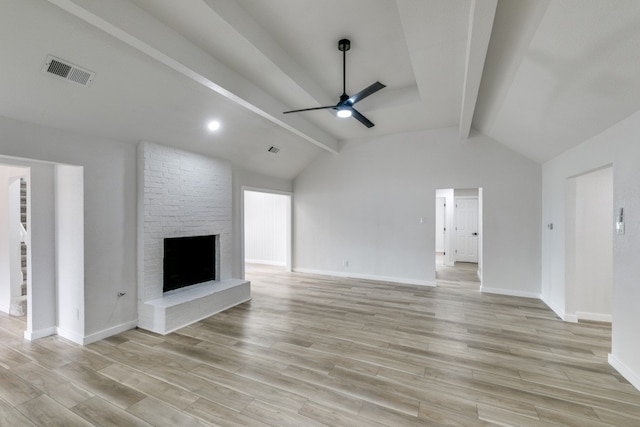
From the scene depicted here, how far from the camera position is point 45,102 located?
260 cm

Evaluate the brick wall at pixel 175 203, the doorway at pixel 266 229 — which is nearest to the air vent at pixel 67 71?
the brick wall at pixel 175 203

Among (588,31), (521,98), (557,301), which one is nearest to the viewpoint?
(588,31)

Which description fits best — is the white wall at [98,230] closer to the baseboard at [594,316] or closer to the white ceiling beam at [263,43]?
the white ceiling beam at [263,43]

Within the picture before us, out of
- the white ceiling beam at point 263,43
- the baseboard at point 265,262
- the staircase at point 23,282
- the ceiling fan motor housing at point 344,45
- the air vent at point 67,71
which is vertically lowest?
the baseboard at point 265,262

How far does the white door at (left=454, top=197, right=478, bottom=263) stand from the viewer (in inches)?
339

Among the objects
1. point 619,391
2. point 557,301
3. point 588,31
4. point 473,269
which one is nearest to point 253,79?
point 588,31

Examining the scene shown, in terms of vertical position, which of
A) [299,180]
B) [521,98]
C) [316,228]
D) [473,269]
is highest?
[521,98]

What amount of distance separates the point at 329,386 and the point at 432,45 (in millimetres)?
3340

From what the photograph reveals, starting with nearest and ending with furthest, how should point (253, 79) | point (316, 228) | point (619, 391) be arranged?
point (619, 391) < point (253, 79) < point (316, 228)

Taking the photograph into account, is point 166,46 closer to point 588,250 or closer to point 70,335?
point 70,335

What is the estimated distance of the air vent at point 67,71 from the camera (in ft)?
7.57

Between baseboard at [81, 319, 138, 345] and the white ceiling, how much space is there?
2.39 meters

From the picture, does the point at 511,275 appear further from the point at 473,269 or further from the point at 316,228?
the point at 316,228

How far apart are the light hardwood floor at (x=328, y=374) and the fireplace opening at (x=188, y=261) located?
2.71 ft
